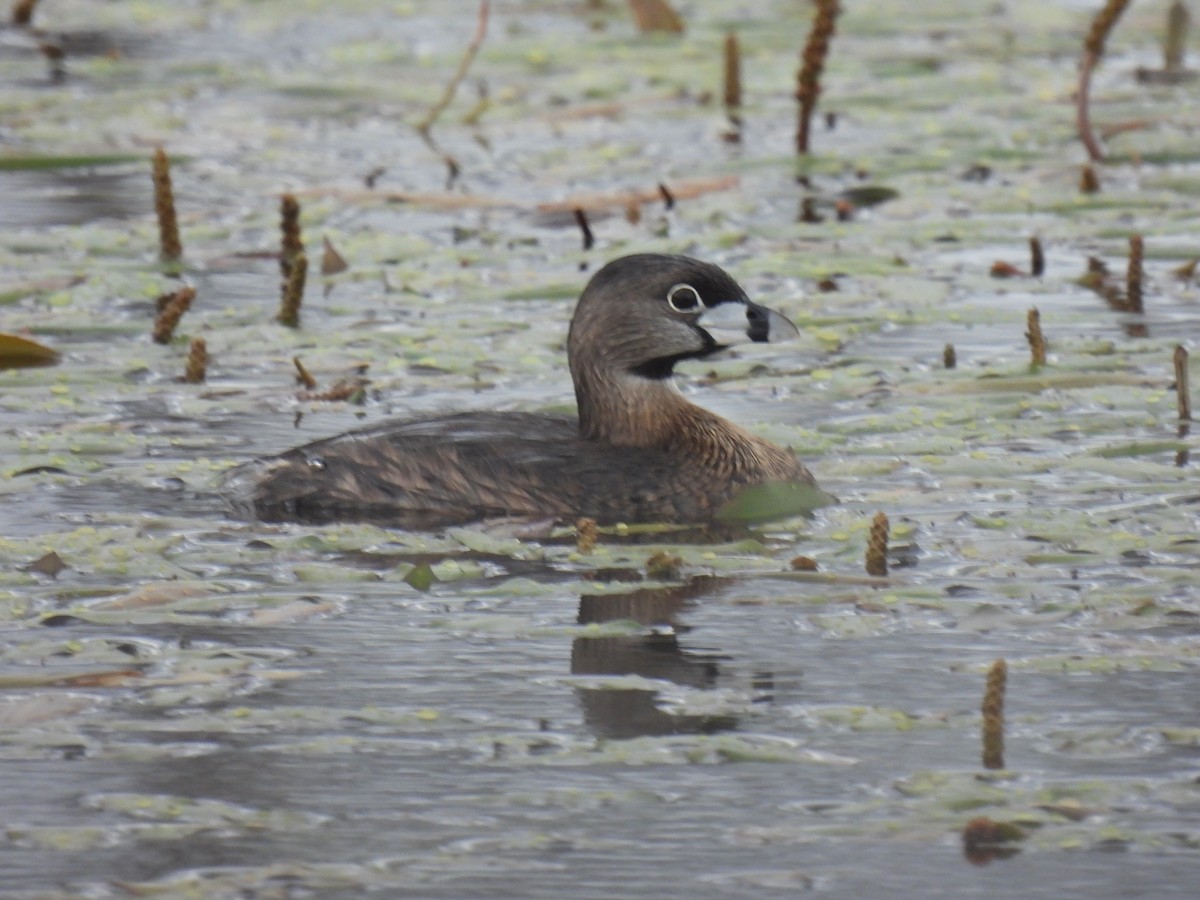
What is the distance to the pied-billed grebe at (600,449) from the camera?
7570mm

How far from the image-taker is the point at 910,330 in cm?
989

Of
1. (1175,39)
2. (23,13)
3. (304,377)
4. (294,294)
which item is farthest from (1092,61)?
(23,13)

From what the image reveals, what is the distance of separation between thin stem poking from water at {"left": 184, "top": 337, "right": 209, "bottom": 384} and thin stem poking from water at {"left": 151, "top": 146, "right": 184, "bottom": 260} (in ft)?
5.22

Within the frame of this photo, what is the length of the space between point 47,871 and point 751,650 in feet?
6.50

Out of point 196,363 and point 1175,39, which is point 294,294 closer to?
point 196,363

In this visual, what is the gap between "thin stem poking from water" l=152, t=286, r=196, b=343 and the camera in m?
9.45

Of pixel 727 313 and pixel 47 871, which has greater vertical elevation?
pixel 727 313

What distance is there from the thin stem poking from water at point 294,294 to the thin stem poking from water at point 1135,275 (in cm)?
326

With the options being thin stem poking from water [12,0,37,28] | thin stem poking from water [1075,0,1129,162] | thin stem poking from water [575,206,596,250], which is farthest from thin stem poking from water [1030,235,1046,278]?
thin stem poking from water [12,0,37,28]

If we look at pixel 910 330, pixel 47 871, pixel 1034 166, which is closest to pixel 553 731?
pixel 47 871

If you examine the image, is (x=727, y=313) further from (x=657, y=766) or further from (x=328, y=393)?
(x=657, y=766)

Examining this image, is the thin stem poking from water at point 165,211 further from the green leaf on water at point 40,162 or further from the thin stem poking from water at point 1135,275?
the thin stem poking from water at point 1135,275

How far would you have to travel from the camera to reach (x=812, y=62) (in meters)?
12.4

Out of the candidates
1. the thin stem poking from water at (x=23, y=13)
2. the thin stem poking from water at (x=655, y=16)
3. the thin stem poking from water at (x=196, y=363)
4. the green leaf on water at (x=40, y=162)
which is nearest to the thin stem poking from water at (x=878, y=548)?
the thin stem poking from water at (x=196, y=363)
